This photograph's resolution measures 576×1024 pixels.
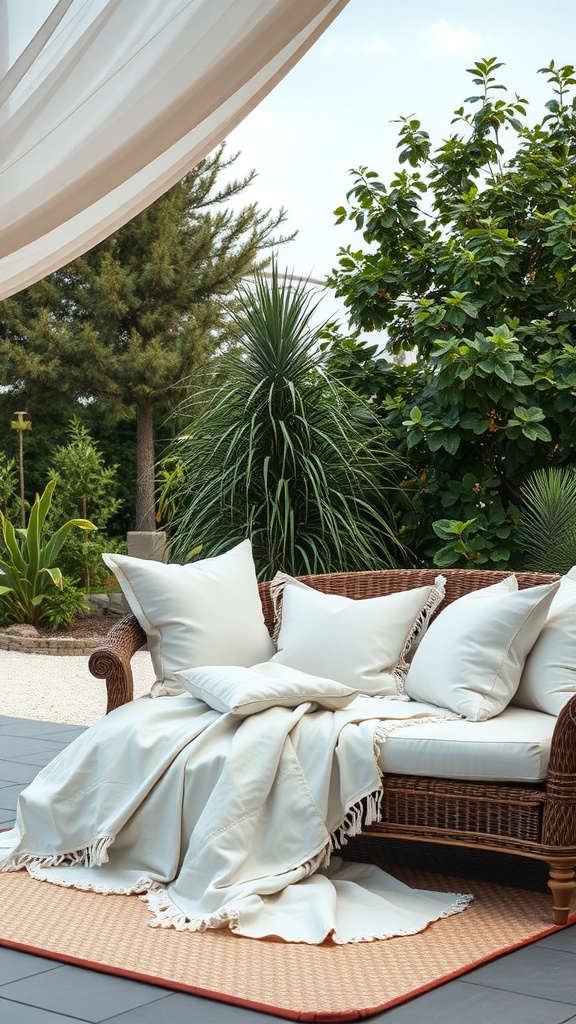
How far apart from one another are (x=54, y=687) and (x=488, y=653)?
4257 millimetres

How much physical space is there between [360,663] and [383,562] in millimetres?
1434

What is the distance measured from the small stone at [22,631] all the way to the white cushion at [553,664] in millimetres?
6015

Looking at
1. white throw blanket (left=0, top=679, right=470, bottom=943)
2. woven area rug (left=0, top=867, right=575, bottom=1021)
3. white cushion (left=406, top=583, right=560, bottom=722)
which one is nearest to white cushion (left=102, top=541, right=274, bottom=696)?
white throw blanket (left=0, top=679, right=470, bottom=943)

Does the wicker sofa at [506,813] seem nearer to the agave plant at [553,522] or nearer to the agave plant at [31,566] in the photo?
the agave plant at [553,522]

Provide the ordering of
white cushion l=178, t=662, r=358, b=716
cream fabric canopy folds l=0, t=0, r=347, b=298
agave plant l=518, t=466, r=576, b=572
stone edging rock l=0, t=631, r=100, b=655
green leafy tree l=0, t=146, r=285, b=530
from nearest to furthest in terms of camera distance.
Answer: cream fabric canopy folds l=0, t=0, r=347, b=298 → white cushion l=178, t=662, r=358, b=716 → agave plant l=518, t=466, r=576, b=572 → stone edging rock l=0, t=631, r=100, b=655 → green leafy tree l=0, t=146, r=285, b=530

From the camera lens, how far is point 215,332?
48.8ft

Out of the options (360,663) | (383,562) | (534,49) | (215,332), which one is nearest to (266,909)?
(360,663)

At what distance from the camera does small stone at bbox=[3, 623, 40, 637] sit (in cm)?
850

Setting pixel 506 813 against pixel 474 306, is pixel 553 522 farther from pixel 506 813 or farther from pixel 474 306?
pixel 506 813

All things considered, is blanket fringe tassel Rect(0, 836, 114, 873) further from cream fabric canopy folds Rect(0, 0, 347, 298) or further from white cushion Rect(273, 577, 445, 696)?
cream fabric canopy folds Rect(0, 0, 347, 298)

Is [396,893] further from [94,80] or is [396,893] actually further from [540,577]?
[94,80]

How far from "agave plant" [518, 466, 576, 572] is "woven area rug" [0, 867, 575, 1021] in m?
1.76

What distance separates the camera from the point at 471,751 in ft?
8.61

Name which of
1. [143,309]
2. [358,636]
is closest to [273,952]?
[358,636]
